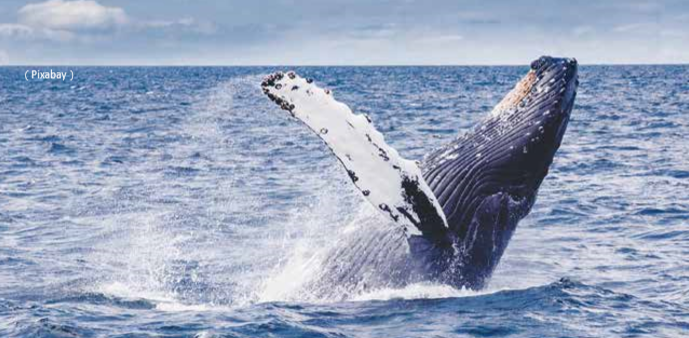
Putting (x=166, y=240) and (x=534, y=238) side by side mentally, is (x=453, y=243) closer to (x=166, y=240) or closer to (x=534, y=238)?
(x=534, y=238)

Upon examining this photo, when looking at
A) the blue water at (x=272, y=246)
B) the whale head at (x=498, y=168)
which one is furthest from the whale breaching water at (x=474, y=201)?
the blue water at (x=272, y=246)

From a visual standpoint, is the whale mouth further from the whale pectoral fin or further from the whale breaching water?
the whale pectoral fin

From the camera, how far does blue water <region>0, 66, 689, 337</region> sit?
845 cm

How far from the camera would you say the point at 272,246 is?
1301 cm

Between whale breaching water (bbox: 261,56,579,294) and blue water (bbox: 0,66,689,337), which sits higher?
whale breaching water (bbox: 261,56,579,294)

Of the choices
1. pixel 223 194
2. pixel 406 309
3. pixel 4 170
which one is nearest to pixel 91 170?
pixel 4 170

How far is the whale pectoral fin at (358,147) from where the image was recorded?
22.3 ft

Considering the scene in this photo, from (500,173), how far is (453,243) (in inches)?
29.0

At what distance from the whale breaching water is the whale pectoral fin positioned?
0.31 m

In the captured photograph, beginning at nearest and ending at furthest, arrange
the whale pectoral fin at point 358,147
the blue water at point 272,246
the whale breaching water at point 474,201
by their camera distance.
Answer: the whale pectoral fin at point 358,147
the whale breaching water at point 474,201
the blue water at point 272,246

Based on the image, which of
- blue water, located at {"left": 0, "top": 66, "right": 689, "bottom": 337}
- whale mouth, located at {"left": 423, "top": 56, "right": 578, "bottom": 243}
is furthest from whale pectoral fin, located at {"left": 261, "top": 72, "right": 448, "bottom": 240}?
whale mouth, located at {"left": 423, "top": 56, "right": 578, "bottom": 243}

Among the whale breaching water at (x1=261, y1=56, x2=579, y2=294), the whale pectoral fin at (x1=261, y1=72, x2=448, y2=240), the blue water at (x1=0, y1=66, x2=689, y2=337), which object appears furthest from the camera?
the blue water at (x1=0, y1=66, x2=689, y2=337)

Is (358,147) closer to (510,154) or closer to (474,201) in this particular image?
(474,201)

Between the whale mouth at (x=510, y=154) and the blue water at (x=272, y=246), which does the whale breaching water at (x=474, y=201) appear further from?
the blue water at (x=272, y=246)
